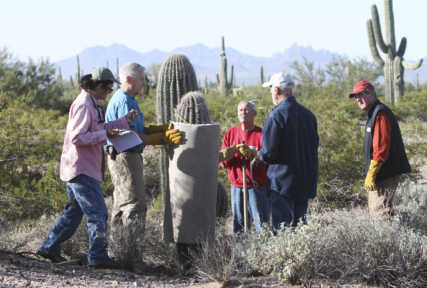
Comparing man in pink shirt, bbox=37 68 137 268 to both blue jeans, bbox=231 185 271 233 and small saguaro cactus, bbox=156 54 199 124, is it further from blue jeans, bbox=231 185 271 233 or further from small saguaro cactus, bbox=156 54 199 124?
blue jeans, bbox=231 185 271 233

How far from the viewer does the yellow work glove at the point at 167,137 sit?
212 inches

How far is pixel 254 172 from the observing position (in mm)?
6246

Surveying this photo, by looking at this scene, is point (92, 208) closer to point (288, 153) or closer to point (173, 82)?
point (288, 153)

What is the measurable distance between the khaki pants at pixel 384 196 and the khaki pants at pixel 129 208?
2544 mm

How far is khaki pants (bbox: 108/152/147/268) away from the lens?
550 centimetres

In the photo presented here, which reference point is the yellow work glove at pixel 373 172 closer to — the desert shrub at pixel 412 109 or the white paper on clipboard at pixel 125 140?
the white paper on clipboard at pixel 125 140

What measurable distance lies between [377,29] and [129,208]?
51.5 ft

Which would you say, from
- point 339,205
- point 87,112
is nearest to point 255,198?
point 87,112

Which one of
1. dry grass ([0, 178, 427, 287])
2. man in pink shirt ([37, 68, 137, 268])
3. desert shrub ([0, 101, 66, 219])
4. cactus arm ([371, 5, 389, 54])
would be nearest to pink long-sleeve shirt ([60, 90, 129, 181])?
man in pink shirt ([37, 68, 137, 268])

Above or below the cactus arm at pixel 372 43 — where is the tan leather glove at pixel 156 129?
below

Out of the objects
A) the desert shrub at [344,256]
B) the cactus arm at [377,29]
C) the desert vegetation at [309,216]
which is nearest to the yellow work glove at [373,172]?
the desert vegetation at [309,216]

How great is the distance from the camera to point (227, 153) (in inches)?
235

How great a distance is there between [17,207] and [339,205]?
5.41 meters

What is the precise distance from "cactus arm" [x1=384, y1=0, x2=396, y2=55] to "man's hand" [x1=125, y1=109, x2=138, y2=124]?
1594cm
